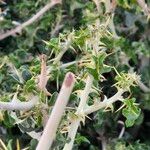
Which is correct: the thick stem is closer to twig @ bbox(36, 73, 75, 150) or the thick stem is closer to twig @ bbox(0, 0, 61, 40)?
twig @ bbox(36, 73, 75, 150)

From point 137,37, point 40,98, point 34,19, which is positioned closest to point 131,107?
point 40,98

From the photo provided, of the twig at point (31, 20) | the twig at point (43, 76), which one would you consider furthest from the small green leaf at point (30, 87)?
the twig at point (31, 20)

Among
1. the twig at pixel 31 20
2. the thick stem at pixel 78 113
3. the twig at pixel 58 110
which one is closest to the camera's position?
the twig at pixel 58 110

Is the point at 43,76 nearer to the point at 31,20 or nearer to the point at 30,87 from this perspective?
the point at 30,87

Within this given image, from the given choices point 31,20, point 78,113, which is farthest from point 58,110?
point 31,20

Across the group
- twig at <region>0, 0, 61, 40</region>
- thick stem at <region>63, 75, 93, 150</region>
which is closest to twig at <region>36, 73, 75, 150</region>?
thick stem at <region>63, 75, 93, 150</region>

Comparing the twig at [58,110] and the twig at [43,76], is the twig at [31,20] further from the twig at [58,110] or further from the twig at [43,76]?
the twig at [58,110]
